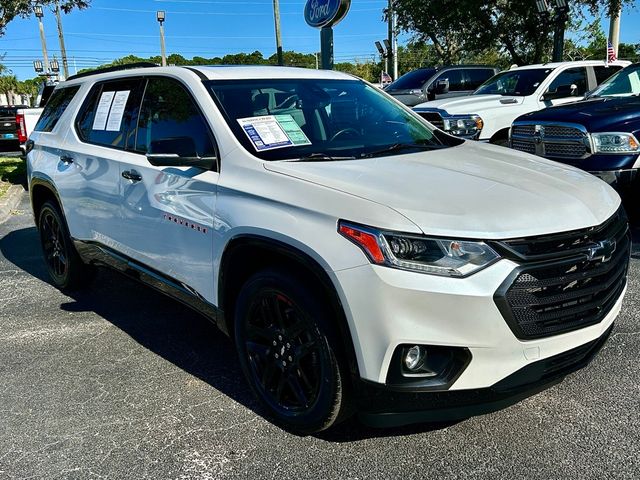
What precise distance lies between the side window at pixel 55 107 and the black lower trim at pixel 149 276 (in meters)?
1.20

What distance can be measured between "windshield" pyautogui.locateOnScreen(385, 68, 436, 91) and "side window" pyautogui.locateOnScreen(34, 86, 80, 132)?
376 inches

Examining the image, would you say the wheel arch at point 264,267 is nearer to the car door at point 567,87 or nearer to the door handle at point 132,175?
the door handle at point 132,175

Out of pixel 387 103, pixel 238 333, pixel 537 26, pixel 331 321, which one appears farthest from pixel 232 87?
pixel 537 26

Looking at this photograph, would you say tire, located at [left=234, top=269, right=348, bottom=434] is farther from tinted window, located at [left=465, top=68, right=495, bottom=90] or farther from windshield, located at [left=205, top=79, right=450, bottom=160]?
tinted window, located at [left=465, top=68, right=495, bottom=90]

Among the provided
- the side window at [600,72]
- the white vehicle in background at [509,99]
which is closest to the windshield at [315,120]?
the white vehicle in background at [509,99]

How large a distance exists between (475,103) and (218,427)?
774 centimetres

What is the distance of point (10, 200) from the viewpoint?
9.39 meters

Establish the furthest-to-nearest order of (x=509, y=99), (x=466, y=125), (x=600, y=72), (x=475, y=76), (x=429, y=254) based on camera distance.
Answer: (x=475, y=76) → (x=600, y=72) → (x=509, y=99) → (x=466, y=125) → (x=429, y=254)

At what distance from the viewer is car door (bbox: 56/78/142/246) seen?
13.1ft

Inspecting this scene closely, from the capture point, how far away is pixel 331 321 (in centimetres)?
250

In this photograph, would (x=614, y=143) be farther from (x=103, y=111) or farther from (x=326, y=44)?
(x=326, y=44)

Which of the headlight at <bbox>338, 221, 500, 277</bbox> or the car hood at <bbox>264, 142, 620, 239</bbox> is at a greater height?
the car hood at <bbox>264, 142, 620, 239</bbox>

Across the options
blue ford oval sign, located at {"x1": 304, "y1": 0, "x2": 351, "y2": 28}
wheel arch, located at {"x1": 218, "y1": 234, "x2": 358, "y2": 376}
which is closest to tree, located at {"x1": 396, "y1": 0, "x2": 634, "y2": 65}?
blue ford oval sign, located at {"x1": 304, "y1": 0, "x2": 351, "y2": 28}

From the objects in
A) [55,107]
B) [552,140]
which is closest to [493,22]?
[552,140]
